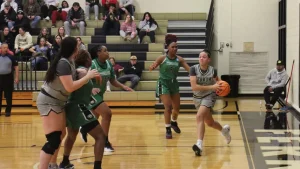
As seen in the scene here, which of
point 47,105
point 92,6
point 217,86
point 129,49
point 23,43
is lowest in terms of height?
point 47,105

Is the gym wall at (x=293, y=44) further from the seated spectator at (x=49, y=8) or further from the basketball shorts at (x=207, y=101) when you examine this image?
the seated spectator at (x=49, y=8)

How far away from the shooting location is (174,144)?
31.1ft

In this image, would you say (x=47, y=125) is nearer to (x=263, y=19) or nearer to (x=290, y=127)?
(x=290, y=127)

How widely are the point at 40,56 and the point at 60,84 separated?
1046cm

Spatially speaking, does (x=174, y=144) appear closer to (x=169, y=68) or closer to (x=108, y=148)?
(x=108, y=148)

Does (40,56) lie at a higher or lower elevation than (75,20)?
lower

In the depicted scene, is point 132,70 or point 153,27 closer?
point 132,70

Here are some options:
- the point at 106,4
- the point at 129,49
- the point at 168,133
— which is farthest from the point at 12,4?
the point at 168,133

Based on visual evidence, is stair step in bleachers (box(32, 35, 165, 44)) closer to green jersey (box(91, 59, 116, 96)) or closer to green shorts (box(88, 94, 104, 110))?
green jersey (box(91, 59, 116, 96))

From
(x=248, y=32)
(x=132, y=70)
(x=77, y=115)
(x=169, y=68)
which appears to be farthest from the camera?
(x=248, y=32)

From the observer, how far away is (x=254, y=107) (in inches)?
598

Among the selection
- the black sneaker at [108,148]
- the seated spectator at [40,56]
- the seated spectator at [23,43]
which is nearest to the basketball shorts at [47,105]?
the black sneaker at [108,148]

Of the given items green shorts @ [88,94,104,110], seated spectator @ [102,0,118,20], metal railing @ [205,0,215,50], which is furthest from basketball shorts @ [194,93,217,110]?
seated spectator @ [102,0,118,20]

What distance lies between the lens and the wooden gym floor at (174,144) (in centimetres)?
784
